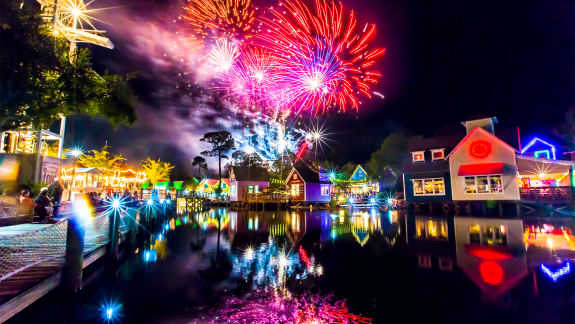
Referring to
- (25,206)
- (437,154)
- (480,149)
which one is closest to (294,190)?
(437,154)

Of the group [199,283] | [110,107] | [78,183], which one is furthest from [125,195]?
[199,283]

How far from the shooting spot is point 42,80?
773 cm

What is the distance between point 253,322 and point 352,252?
6.63 meters

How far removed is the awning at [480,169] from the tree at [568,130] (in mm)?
25706

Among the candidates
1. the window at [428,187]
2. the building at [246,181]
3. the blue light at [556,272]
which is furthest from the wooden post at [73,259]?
the building at [246,181]

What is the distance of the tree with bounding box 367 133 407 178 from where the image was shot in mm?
52688

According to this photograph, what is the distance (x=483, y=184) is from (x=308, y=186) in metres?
22.1

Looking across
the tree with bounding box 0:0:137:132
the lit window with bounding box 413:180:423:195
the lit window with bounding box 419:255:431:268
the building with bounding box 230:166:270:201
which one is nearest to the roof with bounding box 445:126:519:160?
the lit window with bounding box 413:180:423:195

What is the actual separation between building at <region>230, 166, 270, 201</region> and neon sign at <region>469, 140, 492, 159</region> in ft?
106

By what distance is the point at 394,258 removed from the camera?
32.8ft

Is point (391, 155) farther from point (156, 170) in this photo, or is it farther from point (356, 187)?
point (156, 170)

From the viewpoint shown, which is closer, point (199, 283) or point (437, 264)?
point (199, 283)

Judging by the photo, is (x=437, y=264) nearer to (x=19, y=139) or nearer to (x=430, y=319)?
(x=430, y=319)

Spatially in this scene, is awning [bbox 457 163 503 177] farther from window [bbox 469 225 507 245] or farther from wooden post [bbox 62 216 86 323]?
wooden post [bbox 62 216 86 323]
